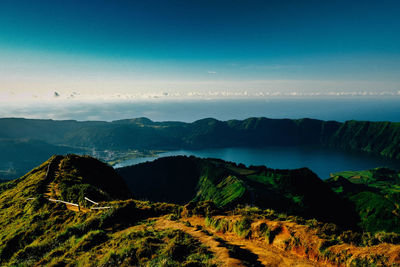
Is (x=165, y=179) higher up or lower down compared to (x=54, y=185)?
lower down

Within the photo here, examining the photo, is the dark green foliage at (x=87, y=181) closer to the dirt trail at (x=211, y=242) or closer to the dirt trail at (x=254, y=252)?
the dirt trail at (x=211, y=242)

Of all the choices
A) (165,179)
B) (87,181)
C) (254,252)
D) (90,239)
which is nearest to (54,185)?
(87,181)

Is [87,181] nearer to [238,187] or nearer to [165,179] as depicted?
[238,187]

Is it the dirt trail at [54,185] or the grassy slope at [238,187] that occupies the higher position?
the dirt trail at [54,185]

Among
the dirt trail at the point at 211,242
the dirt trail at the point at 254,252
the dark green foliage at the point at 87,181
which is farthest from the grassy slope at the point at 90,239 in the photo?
the dark green foliage at the point at 87,181

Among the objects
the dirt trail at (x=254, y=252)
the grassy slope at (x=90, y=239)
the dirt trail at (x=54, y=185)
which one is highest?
the dirt trail at (x=254, y=252)

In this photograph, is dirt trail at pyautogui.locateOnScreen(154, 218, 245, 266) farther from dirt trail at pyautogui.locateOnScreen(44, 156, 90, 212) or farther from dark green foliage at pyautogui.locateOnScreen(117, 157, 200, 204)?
dark green foliage at pyautogui.locateOnScreen(117, 157, 200, 204)

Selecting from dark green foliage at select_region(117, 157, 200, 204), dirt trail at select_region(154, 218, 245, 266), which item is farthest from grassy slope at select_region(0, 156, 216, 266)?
dark green foliage at select_region(117, 157, 200, 204)

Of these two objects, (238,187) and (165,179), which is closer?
(238,187)

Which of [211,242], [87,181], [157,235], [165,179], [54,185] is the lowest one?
[165,179]

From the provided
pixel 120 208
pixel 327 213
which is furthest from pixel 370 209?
pixel 120 208

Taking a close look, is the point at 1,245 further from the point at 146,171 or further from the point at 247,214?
the point at 146,171
